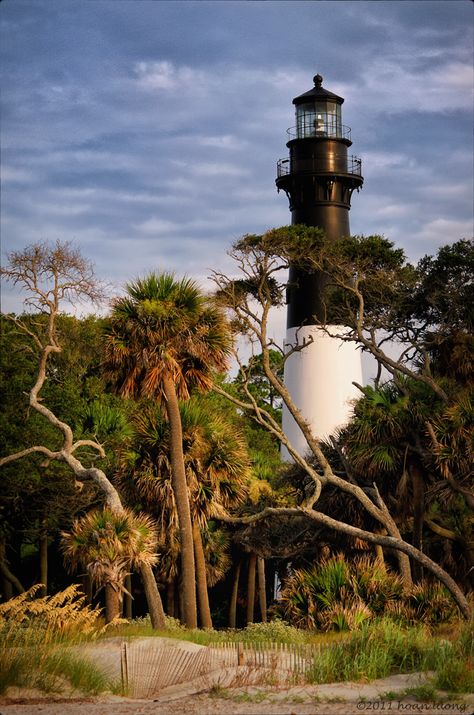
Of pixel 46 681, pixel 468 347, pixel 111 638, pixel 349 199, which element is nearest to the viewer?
pixel 46 681

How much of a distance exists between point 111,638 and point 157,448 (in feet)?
31.2

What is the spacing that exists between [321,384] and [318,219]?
5.98 metres

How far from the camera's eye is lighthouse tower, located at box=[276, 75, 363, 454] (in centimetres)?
3834

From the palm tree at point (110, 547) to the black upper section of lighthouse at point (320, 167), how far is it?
1910 centimetres

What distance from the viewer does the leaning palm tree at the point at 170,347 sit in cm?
2322

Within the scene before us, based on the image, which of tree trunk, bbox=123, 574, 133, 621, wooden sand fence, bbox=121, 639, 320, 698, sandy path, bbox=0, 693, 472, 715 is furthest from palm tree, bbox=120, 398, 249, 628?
sandy path, bbox=0, 693, 472, 715

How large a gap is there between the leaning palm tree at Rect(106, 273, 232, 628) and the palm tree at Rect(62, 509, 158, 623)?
2719mm

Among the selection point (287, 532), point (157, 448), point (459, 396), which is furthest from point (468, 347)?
point (157, 448)

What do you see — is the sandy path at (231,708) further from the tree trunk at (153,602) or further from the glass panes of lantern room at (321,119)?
the glass panes of lantern room at (321,119)

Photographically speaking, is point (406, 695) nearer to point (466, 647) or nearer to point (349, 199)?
point (466, 647)

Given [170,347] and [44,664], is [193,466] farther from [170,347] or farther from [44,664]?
[44,664]

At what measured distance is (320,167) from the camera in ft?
130

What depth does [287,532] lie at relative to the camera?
98.8ft

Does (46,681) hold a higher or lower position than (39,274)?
lower
